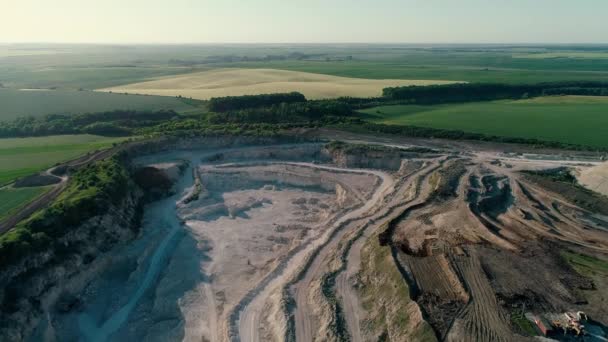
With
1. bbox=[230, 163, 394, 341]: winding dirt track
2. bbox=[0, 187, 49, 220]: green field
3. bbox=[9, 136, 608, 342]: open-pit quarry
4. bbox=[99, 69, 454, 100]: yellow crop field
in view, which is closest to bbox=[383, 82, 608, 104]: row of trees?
→ bbox=[99, 69, 454, 100]: yellow crop field

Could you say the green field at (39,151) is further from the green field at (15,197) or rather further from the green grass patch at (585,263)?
the green grass patch at (585,263)

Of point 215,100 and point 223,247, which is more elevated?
point 215,100

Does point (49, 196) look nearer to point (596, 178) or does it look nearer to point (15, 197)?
point (15, 197)

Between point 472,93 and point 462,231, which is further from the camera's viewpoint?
point 472,93

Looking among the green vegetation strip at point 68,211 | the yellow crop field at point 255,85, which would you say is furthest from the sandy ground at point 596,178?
the yellow crop field at point 255,85

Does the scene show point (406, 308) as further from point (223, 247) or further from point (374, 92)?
point (374, 92)

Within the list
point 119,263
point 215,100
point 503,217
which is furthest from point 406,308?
point 215,100
